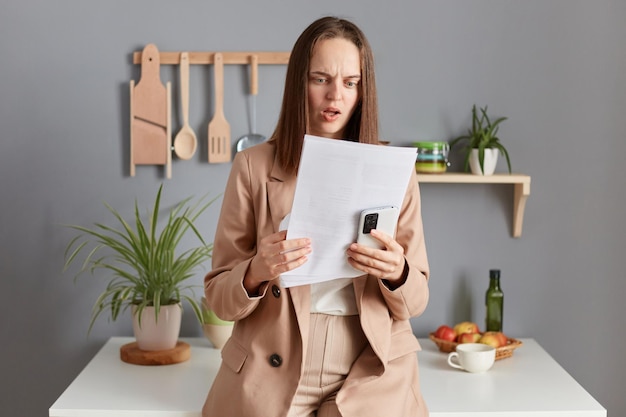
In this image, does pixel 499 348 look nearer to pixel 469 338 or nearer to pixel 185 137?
pixel 469 338

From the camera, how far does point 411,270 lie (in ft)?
5.68

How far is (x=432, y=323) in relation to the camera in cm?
267

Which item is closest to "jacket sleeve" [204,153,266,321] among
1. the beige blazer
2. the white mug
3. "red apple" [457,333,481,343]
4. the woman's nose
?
the beige blazer

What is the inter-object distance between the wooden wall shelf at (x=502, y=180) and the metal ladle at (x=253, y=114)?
48 cm

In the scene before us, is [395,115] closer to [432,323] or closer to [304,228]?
[432,323]

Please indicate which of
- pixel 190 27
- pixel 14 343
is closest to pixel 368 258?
pixel 190 27

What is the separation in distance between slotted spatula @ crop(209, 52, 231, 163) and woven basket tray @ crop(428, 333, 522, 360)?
0.79m

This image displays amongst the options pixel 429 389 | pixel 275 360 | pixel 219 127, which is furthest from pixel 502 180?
pixel 275 360

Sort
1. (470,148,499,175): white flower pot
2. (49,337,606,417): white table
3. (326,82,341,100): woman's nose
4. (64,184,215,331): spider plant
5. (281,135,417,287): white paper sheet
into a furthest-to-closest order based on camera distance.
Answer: (470,148,499,175): white flower pot → (64,184,215,331): spider plant → (49,337,606,417): white table → (326,82,341,100): woman's nose → (281,135,417,287): white paper sheet

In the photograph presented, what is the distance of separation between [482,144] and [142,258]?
38.8 inches

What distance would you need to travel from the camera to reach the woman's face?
68.2 inches

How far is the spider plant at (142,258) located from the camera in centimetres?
239

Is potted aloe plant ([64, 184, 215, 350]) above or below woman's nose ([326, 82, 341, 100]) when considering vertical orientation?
below

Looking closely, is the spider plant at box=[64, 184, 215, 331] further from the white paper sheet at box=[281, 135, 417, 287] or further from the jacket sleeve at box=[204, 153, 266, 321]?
the white paper sheet at box=[281, 135, 417, 287]
